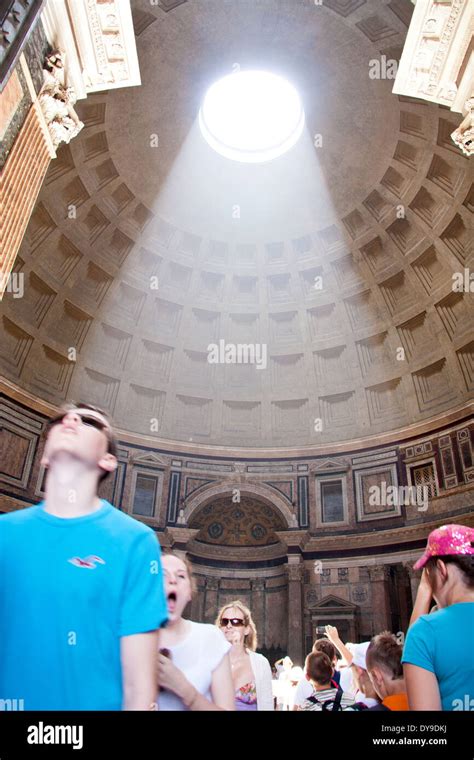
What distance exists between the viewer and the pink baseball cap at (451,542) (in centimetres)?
287

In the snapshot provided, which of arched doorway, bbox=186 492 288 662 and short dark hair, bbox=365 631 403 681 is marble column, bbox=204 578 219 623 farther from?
short dark hair, bbox=365 631 403 681

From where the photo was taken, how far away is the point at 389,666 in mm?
3619

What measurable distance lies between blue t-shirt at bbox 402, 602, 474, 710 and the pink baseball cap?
11.9 inches

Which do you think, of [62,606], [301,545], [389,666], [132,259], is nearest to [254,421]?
[301,545]

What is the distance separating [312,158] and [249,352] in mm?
7599

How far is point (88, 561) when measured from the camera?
170cm

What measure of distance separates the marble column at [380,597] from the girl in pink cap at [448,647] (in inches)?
623

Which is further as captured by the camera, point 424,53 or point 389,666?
point 424,53

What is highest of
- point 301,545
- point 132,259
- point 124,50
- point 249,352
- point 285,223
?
point 285,223

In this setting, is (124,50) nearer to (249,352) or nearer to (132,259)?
(132,259)

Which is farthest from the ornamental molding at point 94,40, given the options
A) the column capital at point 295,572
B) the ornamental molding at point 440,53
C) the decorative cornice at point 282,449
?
the column capital at point 295,572

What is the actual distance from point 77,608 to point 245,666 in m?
2.98

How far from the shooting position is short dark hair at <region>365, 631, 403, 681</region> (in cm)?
360

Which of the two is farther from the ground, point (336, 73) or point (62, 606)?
point (336, 73)
